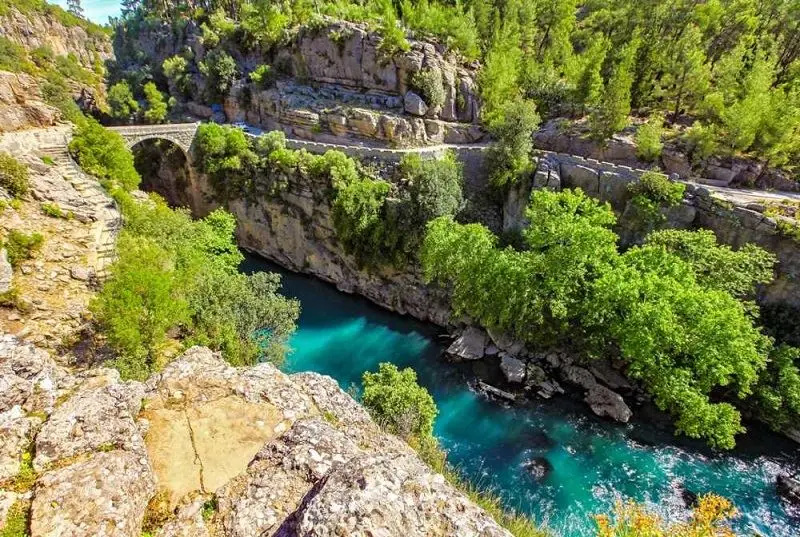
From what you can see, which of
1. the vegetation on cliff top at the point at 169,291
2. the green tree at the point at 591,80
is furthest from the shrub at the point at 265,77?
the green tree at the point at 591,80

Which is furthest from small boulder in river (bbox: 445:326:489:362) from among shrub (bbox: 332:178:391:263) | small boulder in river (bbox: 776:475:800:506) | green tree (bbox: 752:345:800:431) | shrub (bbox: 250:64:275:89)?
shrub (bbox: 250:64:275:89)

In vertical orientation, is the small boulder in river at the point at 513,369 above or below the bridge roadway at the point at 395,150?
below

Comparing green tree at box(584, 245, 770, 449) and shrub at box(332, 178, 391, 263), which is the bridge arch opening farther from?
green tree at box(584, 245, 770, 449)

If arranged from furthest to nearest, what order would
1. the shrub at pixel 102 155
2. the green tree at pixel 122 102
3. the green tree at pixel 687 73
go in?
the green tree at pixel 122 102, the green tree at pixel 687 73, the shrub at pixel 102 155

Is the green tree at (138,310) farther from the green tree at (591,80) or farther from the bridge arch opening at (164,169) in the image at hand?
the green tree at (591,80)

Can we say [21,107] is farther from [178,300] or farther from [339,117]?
[178,300]

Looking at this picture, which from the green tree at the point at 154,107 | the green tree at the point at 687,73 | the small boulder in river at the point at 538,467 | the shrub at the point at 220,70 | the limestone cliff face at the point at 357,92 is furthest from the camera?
the green tree at the point at 154,107
